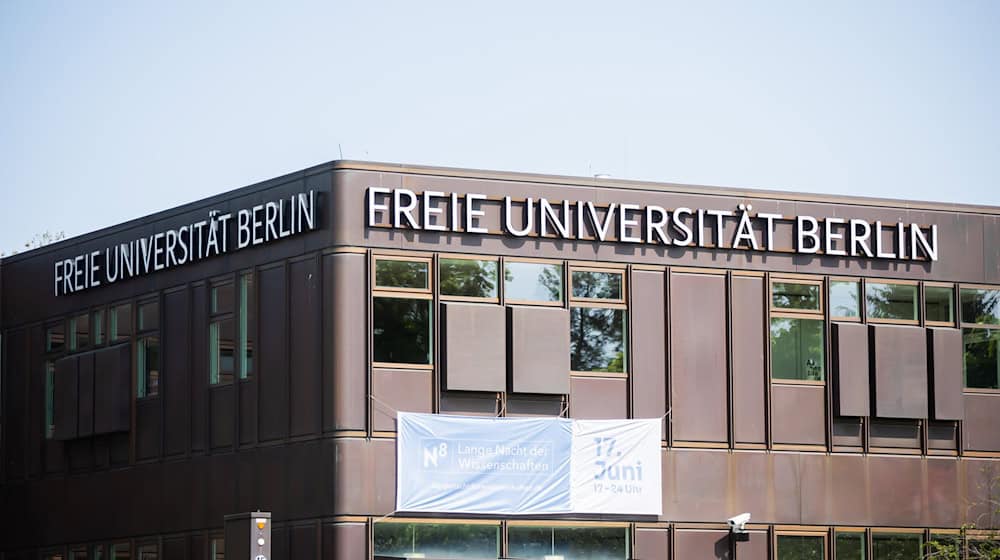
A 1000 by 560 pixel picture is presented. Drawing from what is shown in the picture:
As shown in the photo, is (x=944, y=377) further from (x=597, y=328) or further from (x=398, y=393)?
(x=398, y=393)

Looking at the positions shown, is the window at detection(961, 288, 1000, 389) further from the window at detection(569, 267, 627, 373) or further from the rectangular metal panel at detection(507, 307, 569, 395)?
the rectangular metal panel at detection(507, 307, 569, 395)

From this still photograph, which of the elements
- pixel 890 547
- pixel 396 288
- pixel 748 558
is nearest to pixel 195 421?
pixel 396 288

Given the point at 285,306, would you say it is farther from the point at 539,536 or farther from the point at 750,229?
the point at 750,229

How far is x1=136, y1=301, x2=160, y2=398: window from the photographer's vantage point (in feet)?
135

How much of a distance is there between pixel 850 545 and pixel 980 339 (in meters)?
5.47

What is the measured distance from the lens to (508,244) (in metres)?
37.8

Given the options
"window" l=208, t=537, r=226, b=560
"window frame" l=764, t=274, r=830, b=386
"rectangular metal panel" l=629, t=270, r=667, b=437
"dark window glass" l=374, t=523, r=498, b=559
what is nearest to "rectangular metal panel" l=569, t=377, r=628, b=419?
"rectangular metal panel" l=629, t=270, r=667, b=437

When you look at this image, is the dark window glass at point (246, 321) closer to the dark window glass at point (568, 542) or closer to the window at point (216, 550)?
the window at point (216, 550)

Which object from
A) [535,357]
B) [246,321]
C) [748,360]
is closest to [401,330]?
[535,357]

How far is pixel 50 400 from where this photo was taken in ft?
145

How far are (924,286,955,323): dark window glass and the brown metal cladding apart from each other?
1744mm

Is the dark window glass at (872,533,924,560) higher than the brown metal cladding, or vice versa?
the brown metal cladding

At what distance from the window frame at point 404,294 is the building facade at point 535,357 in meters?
0.05

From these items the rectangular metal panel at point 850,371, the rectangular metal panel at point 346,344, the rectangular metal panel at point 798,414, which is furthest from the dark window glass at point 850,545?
the rectangular metal panel at point 346,344
